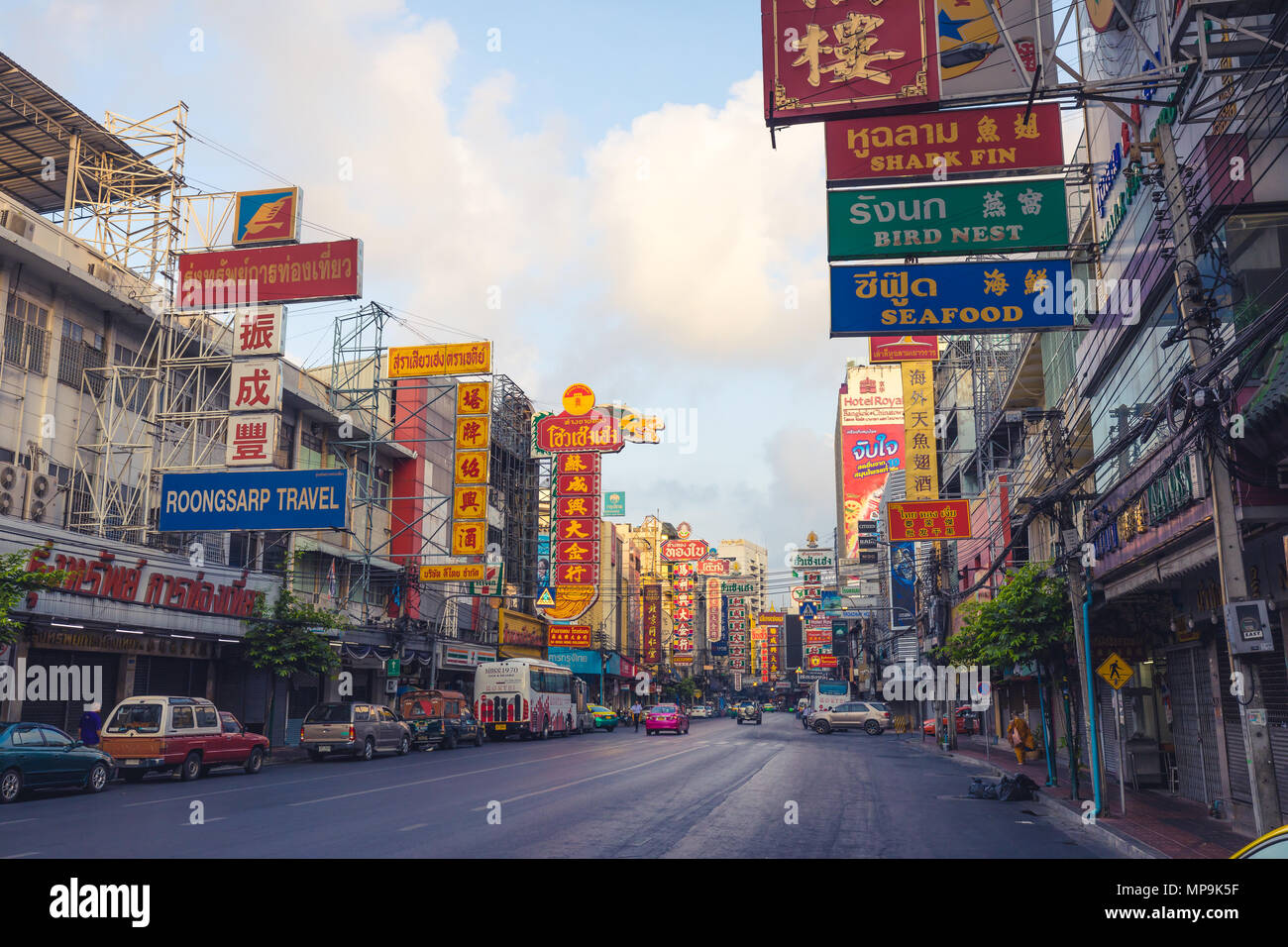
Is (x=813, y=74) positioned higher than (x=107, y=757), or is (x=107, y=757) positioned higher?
(x=813, y=74)

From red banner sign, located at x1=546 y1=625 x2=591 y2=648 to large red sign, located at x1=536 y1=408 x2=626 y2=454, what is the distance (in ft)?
52.3

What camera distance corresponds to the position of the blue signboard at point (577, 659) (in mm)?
79938

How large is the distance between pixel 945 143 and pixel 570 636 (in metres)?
59.0

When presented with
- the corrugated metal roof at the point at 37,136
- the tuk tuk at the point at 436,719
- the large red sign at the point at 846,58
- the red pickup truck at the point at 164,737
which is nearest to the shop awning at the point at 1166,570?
the large red sign at the point at 846,58

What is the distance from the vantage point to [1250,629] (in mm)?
11344

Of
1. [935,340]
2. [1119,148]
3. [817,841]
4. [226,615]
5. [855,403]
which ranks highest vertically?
[855,403]

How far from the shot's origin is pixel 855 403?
333 feet

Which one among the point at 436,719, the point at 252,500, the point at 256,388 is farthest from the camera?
the point at 436,719

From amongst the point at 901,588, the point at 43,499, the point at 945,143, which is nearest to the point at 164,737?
the point at 43,499

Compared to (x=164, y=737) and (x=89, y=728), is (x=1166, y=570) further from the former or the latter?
(x=89, y=728)

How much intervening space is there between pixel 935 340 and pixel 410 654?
34.2 metres
